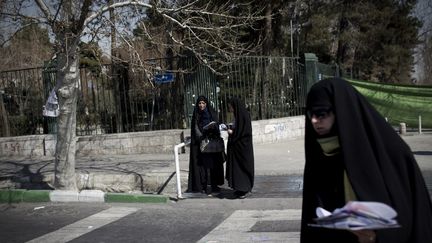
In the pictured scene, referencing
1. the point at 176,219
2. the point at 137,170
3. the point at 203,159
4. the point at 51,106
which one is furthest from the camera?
the point at 137,170

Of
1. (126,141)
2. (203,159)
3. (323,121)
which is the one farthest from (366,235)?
(126,141)

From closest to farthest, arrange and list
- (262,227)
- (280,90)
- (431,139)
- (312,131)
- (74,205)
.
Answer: (312,131) → (262,227) → (74,205) → (431,139) → (280,90)

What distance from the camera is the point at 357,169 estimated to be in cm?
241

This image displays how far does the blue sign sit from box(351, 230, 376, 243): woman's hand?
13.1 metres

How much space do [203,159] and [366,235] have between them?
298 inches

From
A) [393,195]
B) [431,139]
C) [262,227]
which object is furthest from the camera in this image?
[431,139]

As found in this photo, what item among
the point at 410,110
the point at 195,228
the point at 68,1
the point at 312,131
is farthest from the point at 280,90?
the point at 312,131

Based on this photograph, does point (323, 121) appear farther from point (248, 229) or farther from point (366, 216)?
point (248, 229)

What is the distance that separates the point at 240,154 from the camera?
945cm

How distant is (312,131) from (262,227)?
490 cm

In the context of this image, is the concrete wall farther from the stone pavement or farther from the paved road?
the paved road

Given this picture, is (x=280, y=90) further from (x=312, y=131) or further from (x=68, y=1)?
(x=312, y=131)

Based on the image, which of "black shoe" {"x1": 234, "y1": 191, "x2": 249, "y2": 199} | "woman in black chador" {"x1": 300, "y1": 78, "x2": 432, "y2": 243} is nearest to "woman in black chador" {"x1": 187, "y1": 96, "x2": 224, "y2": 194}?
"black shoe" {"x1": 234, "y1": 191, "x2": 249, "y2": 199}

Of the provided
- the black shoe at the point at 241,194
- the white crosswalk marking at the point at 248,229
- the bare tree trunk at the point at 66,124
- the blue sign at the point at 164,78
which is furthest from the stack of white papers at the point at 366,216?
the blue sign at the point at 164,78
